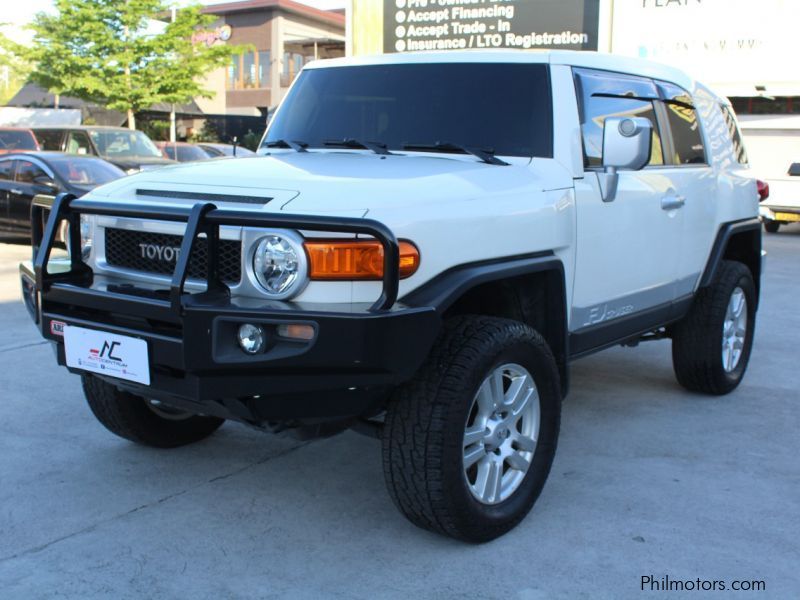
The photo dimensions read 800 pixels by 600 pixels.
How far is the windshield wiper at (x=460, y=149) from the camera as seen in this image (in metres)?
4.04

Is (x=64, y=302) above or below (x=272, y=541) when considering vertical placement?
above

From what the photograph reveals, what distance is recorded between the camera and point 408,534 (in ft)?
12.1

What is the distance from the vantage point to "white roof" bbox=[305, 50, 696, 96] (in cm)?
434

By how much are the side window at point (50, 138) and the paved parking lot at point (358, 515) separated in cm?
1260

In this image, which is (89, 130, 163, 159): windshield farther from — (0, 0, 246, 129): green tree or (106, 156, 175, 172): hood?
(0, 0, 246, 129): green tree

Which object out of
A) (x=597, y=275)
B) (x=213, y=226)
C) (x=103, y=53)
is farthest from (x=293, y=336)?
(x=103, y=53)

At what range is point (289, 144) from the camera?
15.0 feet

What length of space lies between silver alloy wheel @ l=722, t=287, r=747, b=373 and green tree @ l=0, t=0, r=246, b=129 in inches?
1076

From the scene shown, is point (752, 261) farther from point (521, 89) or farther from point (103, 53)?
point (103, 53)

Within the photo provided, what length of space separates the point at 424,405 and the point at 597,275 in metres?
1.40

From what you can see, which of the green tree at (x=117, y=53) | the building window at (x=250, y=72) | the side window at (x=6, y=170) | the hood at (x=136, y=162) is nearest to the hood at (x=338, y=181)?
the side window at (x=6, y=170)

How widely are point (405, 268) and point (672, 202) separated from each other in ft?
7.33

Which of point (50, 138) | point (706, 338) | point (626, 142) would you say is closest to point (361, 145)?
point (626, 142)

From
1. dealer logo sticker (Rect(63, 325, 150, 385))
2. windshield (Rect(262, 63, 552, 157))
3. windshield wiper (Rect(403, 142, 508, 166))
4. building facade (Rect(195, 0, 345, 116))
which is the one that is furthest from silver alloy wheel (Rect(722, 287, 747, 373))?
building facade (Rect(195, 0, 345, 116))
